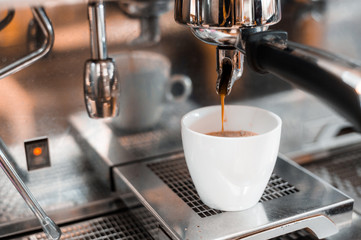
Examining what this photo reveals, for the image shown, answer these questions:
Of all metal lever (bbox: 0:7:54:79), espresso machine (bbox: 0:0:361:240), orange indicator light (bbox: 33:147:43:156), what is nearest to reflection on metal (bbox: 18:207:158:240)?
espresso machine (bbox: 0:0:361:240)

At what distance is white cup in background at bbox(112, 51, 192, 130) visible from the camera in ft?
2.19

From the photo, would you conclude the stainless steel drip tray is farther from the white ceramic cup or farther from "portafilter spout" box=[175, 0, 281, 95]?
"portafilter spout" box=[175, 0, 281, 95]

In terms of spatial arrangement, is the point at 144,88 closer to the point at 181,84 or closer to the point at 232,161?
the point at 181,84

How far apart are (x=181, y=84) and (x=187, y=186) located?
153mm

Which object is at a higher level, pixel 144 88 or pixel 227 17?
pixel 227 17

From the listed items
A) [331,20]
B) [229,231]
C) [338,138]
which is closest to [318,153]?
[338,138]

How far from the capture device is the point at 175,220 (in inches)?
21.8

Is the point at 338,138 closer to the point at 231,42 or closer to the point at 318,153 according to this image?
the point at 318,153

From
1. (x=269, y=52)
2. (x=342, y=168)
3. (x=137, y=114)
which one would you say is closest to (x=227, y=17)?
(x=269, y=52)

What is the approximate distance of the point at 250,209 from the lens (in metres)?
0.57

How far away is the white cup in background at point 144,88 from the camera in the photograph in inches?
26.2

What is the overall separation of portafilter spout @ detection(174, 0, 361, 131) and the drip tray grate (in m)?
0.15

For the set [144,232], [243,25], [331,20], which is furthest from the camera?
[331,20]

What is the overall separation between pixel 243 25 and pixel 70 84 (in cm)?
27
